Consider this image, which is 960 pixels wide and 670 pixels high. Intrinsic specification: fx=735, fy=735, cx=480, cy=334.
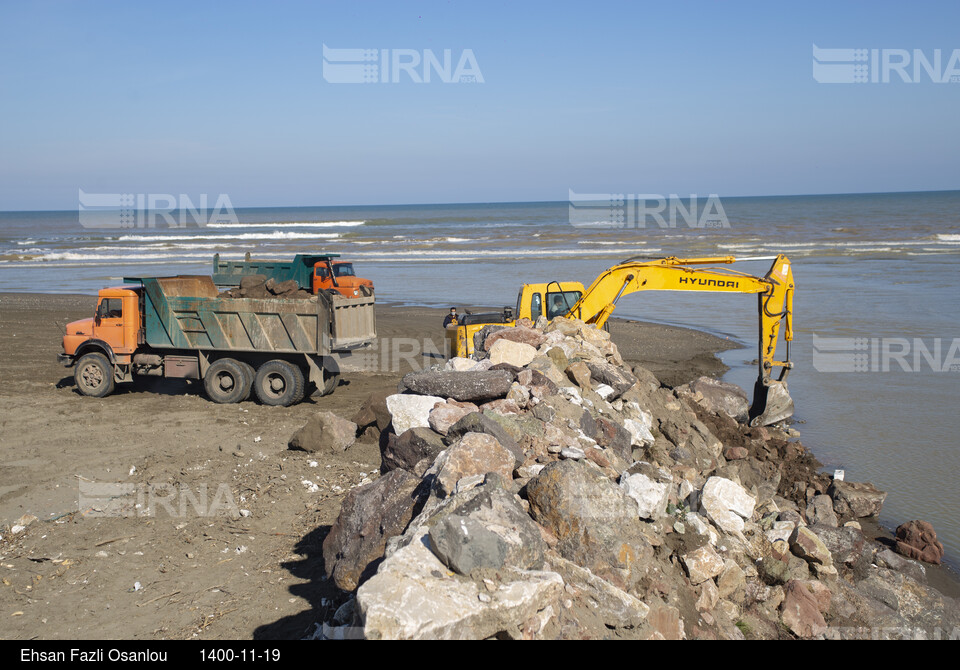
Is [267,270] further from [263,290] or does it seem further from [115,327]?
[115,327]

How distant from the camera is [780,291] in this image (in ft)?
42.4

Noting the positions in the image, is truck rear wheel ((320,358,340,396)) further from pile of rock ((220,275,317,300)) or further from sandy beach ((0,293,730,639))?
pile of rock ((220,275,317,300))

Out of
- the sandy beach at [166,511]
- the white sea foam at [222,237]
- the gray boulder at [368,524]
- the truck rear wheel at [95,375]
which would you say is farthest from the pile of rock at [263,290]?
the white sea foam at [222,237]

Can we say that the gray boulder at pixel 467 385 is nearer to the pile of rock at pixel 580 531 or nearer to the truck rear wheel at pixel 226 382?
the pile of rock at pixel 580 531

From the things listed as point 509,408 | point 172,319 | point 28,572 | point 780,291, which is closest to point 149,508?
point 28,572

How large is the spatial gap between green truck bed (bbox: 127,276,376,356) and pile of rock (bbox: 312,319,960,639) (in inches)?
164

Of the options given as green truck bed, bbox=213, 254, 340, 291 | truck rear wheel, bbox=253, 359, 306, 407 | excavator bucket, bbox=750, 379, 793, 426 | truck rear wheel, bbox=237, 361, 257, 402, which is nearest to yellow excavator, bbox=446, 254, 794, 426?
excavator bucket, bbox=750, 379, 793, 426

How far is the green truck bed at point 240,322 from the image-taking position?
12805 millimetres

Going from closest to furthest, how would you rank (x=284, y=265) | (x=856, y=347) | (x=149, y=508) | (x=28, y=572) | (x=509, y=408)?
(x=28, y=572), (x=509, y=408), (x=149, y=508), (x=856, y=347), (x=284, y=265)

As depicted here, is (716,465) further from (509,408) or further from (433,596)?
(433,596)

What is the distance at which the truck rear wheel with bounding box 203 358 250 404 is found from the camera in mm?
13062

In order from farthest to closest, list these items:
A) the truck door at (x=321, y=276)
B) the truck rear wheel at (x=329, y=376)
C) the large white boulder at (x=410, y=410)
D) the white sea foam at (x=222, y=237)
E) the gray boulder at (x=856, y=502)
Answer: the white sea foam at (x=222, y=237)
the truck door at (x=321, y=276)
the truck rear wheel at (x=329, y=376)
the gray boulder at (x=856, y=502)
the large white boulder at (x=410, y=410)

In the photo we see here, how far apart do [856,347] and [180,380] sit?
49.9 feet

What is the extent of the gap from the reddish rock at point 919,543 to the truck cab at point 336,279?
13251 mm
